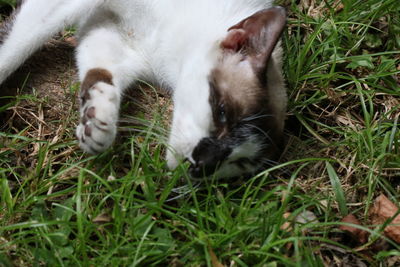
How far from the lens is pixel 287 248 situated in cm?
197

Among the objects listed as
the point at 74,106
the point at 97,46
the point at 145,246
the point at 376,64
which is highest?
the point at 97,46

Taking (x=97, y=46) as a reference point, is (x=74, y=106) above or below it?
below

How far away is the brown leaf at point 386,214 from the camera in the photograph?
2.13m

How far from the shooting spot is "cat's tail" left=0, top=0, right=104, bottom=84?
2435mm

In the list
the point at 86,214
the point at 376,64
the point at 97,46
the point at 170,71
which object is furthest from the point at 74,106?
the point at 376,64

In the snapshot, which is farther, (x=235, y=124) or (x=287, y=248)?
(x=235, y=124)

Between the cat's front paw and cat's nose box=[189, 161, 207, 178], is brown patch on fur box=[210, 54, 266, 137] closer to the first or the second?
cat's nose box=[189, 161, 207, 178]

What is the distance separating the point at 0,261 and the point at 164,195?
0.66 metres

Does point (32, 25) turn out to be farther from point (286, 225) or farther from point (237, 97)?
point (286, 225)

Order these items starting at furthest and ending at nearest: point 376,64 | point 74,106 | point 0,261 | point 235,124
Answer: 1. point 376,64
2. point 74,106
3. point 235,124
4. point 0,261

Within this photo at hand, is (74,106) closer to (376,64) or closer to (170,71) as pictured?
(170,71)

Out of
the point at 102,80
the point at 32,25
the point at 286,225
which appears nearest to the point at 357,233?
the point at 286,225

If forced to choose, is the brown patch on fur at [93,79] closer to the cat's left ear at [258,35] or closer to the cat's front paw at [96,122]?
the cat's front paw at [96,122]

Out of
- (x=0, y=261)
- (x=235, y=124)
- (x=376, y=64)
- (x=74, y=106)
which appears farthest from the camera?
(x=376, y=64)
